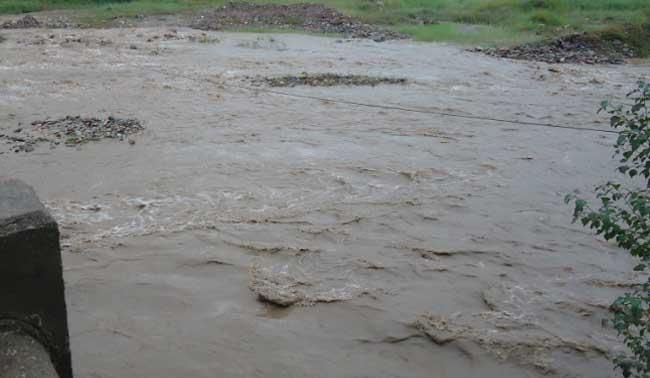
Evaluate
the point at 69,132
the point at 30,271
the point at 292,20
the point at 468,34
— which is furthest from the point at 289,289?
the point at 292,20

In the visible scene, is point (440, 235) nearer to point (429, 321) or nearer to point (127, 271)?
point (429, 321)

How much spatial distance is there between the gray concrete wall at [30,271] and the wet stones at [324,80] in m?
9.01

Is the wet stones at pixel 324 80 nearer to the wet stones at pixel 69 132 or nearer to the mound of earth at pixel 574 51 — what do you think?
the wet stones at pixel 69 132

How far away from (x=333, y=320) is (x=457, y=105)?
6811 millimetres

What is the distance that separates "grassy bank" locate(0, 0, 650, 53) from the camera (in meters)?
17.4

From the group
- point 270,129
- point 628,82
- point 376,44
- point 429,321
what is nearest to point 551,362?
point 429,321

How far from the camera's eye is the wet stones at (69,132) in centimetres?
753

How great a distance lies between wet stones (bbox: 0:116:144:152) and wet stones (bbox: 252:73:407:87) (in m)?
3.28

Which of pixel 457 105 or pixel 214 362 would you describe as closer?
pixel 214 362

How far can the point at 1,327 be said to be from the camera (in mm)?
2254

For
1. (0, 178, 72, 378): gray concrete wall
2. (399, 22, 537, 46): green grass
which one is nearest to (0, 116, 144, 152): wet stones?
(0, 178, 72, 378): gray concrete wall

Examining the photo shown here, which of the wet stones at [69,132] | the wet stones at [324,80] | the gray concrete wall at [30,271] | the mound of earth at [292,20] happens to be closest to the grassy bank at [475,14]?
the mound of earth at [292,20]

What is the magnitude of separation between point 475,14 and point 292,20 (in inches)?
214

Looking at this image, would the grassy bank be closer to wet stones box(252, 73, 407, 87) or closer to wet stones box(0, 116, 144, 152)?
wet stones box(252, 73, 407, 87)
